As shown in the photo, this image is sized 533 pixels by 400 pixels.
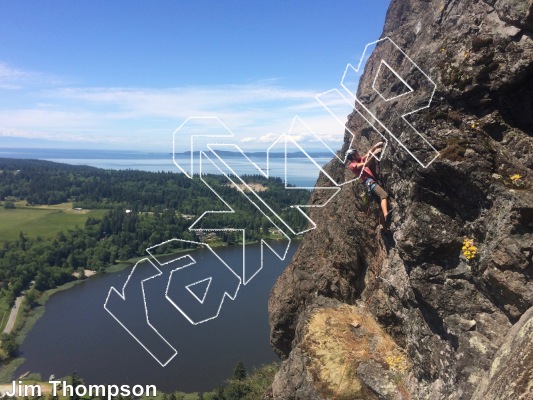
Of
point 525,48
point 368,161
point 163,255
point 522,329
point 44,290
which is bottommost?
point 44,290

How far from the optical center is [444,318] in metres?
6.55

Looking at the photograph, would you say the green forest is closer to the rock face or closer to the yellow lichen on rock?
the yellow lichen on rock

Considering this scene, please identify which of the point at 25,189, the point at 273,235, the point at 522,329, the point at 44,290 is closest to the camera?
the point at 522,329

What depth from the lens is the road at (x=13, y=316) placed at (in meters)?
48.5

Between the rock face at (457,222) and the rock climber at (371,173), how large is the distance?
0.21m

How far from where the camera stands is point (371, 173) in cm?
881

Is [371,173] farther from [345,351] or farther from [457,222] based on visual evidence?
[345,351]

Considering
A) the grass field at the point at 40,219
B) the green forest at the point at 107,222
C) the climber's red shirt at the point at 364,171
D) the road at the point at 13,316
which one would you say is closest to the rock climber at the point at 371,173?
the climber's red shirt at the point at 364,171

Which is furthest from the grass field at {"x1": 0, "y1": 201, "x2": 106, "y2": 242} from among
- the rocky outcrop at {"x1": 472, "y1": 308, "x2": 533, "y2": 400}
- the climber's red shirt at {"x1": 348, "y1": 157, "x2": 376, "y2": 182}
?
the rocky outcrop at {"x1": 472, "y1": 308, "x2": 533, "y2": 400}

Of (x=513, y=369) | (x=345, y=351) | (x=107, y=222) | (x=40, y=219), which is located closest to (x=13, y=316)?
(x=107, y=222)

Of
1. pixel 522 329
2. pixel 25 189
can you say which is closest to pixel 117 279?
pixel 522 329

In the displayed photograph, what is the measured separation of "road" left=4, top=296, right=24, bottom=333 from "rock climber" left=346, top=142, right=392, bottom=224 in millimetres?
52543

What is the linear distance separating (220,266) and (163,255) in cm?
1654

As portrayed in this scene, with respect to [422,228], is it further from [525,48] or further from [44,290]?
[44,290]
